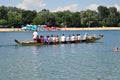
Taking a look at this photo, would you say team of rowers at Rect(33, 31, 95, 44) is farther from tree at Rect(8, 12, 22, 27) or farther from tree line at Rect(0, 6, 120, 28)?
tree line at Rect(0, 6, 120, 28)

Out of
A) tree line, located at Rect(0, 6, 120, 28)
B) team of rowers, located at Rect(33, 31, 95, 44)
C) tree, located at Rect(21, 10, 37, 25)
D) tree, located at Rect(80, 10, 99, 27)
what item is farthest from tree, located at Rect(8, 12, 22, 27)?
team of rowers, located at Rect(33, 31, 95, 44)

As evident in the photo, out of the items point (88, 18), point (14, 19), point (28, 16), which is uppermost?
point (28, 16)

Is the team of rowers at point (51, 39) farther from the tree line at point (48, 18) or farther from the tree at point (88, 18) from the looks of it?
the tree at point (88, 18)

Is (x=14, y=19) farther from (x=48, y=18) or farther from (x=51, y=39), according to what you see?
(x=51, y=39)

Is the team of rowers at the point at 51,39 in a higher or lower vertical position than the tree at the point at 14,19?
lower

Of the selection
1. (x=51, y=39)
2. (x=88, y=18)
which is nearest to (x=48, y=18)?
(x=88, y=18)

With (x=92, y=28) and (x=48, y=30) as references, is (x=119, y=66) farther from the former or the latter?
(x=92, y=28)

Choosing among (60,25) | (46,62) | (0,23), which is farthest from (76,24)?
(46,62)

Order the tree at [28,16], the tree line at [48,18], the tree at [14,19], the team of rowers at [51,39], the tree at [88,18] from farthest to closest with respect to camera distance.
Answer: the tree at [88,18]
the tree at [28,16]
the tree line at [48,18]
the tree at [14,19]
the team of rowers at [51,39]

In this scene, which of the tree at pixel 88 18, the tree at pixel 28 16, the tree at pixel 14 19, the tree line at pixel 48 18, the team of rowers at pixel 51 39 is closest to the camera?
the team of rowers at pixel 51 39

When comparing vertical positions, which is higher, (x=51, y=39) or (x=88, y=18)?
(x=88, y=18)

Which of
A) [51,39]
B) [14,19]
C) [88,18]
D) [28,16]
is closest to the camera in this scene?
[51,39]

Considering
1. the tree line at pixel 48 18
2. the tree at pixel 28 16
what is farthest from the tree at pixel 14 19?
the tree at pixel 28 16

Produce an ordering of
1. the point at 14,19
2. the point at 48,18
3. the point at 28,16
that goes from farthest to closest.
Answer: the point at 28,16
the point at 48,18
the point at 14,19
